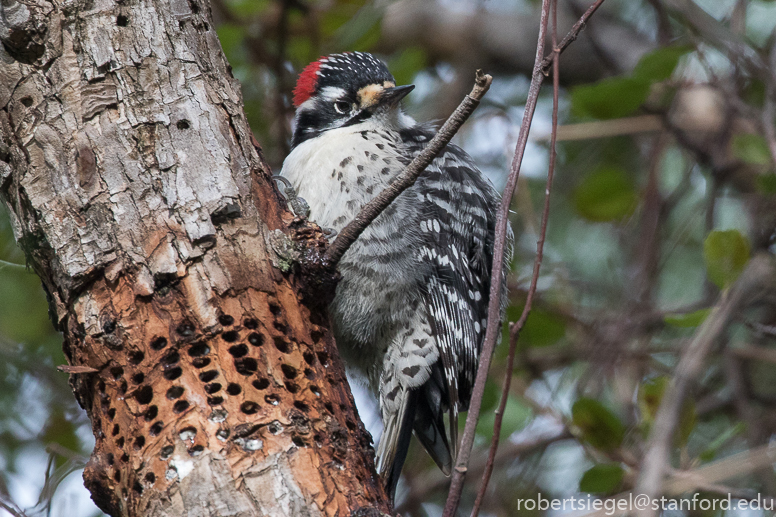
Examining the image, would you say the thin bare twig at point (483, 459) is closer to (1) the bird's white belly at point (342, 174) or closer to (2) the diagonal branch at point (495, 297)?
(1) the bird's white belly at point (342, 174)

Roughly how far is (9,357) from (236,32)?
7.01 feet

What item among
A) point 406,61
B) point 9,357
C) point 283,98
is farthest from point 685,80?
point 9,357

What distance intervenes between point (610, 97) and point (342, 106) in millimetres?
1208

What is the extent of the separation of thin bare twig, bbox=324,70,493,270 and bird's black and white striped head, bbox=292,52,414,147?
139 cm

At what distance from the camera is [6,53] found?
1.83 m

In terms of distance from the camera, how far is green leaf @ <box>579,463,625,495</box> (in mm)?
2789

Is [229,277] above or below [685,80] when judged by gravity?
below

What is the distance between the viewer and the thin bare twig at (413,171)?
1559mm

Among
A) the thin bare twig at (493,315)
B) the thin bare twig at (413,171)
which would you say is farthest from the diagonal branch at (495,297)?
the thin bare twig at (413,171)

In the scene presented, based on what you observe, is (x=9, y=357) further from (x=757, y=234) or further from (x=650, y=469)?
(x=757, y=234)

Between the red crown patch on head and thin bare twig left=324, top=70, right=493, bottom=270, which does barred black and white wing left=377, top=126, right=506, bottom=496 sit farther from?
thin bare twig left=324, top=70, right=493, bottom=270

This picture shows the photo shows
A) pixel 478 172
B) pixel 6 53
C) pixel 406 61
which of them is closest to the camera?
pixel 6 53

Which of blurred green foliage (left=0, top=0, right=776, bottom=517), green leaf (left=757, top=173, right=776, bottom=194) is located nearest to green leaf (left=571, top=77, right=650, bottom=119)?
blurred green foliage (left=0, top=0, right=776, bottom=517)

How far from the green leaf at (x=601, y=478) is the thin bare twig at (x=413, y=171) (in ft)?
5.10
